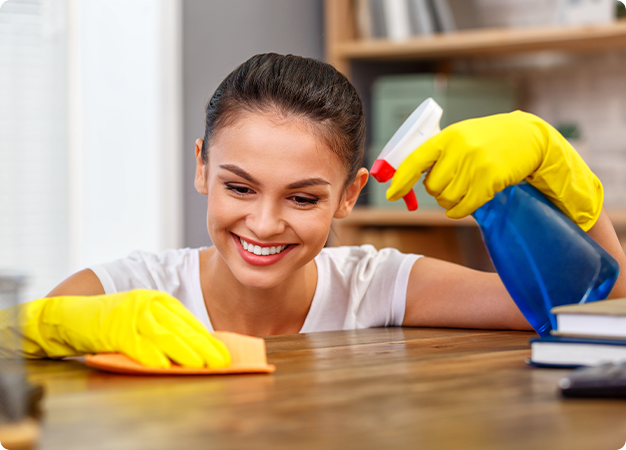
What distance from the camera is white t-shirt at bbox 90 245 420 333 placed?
123 cm

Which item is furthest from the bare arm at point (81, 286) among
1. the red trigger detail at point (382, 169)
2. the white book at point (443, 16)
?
the white book at point (443, 16)

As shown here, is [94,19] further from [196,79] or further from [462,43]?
[462,43]

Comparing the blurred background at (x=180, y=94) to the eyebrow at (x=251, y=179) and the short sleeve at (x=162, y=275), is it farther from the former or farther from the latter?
the eyebrow at (x=251, y=179)

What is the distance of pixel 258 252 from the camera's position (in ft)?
3.55

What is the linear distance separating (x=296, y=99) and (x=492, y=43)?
1242mm

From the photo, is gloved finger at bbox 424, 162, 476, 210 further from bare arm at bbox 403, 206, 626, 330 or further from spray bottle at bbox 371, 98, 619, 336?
bare arm at bbox 403, 206, 626, 330

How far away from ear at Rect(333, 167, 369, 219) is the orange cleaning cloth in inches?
21.2

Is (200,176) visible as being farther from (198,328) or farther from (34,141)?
(34,141)

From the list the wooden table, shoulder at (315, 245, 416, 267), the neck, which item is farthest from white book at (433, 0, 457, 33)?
the wooden table

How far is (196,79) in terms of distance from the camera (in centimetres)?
214

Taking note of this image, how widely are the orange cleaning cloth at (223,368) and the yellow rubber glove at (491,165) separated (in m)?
0.29

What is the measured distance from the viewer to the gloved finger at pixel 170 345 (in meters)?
0.63

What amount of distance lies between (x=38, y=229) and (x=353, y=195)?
3.89 feet

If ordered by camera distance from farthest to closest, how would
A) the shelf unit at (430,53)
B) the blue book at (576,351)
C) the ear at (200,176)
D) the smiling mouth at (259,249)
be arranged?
1. the shelf unit at (430,53)
2. the ear at (200,176)
3. the smiling mouth at (259,249)
4. the blue book at (576,351)
